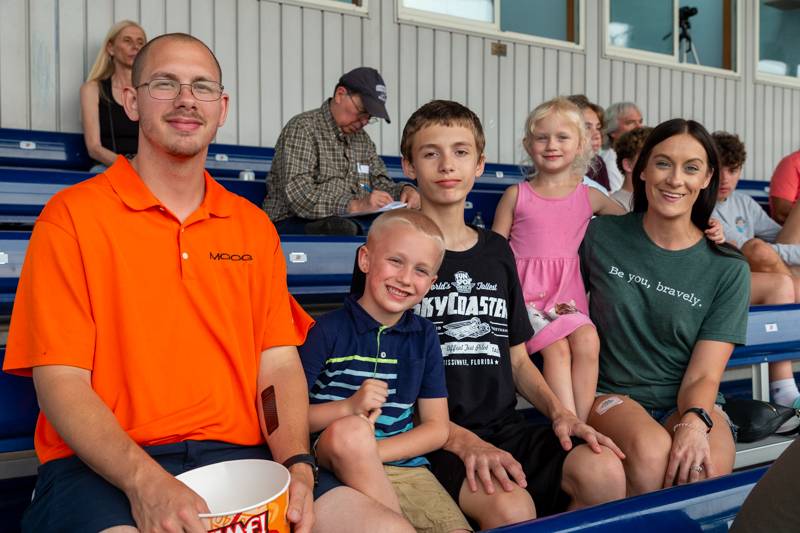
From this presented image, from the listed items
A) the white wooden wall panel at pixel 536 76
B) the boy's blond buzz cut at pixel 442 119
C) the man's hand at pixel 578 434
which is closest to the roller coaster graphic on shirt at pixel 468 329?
the man's hand at pixel 578 434

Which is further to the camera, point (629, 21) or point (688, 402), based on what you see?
point (629, 21)

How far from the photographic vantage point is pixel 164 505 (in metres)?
1.18

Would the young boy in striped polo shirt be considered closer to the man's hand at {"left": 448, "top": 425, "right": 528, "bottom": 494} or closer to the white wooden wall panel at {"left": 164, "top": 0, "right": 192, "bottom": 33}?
the man's hand at {"left": 448, "top": 425, "right": 528, "bottom": 494}

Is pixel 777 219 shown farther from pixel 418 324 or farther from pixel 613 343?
pixel 418 324

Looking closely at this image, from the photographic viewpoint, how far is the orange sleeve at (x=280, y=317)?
1.61 meters

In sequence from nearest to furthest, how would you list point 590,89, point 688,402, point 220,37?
point 688,402 < point 220,37 < point 590,89

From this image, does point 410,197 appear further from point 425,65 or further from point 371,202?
point 425,65

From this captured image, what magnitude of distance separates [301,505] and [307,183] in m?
2.22

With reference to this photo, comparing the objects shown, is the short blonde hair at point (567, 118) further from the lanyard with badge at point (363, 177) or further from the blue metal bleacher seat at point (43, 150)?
the blue metal bleacher seat at point (43, 150)

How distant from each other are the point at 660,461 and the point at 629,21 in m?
6.04

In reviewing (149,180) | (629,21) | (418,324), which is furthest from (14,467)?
(629,21)

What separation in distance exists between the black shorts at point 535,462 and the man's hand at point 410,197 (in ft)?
5.93

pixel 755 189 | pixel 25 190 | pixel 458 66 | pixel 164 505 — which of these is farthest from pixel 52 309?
pixel 755 189

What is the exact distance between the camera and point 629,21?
7059mm
